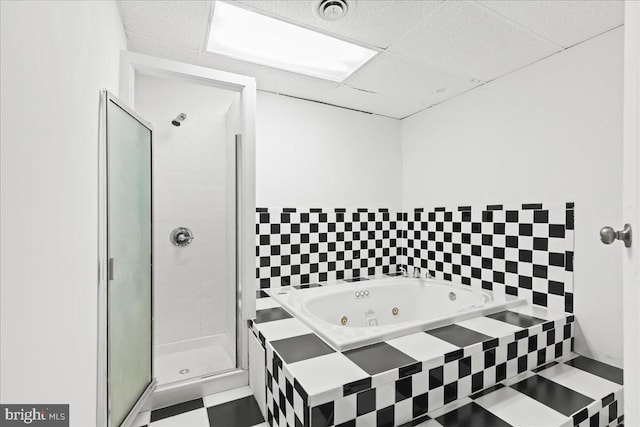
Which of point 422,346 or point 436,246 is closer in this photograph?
point 422,346

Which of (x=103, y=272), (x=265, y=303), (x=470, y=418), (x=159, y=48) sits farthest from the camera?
(x=265, y=303)

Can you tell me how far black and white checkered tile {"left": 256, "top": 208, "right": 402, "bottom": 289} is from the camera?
2279 mm

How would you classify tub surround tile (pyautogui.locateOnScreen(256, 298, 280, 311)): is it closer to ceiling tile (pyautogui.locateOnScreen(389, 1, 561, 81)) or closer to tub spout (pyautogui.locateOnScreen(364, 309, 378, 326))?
tub spout (pyautogui.locateOnScreen(364, 309, 378, 326))

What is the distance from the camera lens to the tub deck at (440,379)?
3.41ft

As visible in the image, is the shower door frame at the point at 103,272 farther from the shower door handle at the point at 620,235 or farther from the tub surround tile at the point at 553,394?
the tub surround tile at the point at 553,394

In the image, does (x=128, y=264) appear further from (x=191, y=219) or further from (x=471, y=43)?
(x=471, y=43)

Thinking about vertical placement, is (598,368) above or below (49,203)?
below

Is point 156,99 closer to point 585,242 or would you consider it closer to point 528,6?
point 528,6

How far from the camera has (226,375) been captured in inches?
64.7

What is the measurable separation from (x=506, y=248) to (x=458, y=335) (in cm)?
90

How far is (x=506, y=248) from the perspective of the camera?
201 cm

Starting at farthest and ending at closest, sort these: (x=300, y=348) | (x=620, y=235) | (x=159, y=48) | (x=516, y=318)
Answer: (x=159, y=48), (x=516, y=318), (x=300, y=348), (x=620, y=235)

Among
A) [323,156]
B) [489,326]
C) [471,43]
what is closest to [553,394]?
[489,326]

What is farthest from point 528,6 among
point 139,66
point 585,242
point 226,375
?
point 226,375
